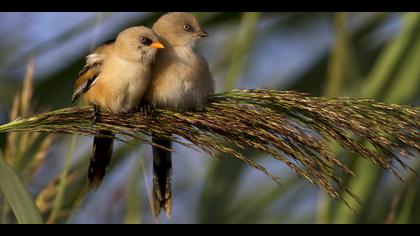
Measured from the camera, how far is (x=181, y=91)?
108 inches

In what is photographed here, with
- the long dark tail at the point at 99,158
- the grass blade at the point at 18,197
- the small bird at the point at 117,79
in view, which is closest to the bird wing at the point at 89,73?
the small bird at the point at 117,79

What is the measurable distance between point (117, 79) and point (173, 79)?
216mm

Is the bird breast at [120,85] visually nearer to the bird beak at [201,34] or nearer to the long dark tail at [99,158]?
the long dark tail at [99,158]

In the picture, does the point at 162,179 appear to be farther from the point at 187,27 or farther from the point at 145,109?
the point at 187,27

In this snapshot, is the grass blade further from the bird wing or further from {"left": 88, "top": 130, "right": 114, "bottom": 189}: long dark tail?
the bird wing

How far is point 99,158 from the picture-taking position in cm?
277

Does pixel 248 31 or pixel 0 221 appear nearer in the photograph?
pixel 0 221

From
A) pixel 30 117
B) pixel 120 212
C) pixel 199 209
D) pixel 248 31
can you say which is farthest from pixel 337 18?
pixel 30 117

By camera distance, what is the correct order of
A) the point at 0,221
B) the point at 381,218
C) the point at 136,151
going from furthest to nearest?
1. the point at 381,218
2. the point at 136,151
3. the point at 0,221

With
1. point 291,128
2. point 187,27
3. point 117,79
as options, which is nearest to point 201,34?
point 187,27

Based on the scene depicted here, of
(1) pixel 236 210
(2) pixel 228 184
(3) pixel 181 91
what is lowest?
(1) pixel 236 210

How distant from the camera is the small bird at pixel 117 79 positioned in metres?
2.72

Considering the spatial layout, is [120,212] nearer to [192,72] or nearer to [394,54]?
[192,72]

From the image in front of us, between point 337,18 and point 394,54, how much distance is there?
0.53 m
